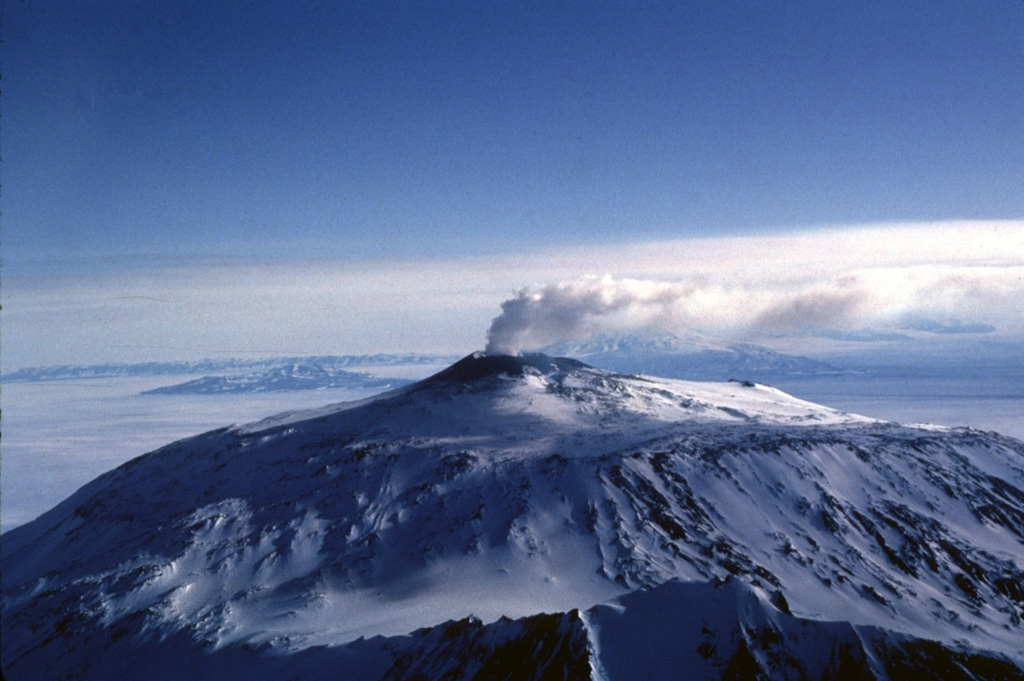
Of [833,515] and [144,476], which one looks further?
[144,476]

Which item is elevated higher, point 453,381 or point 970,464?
point 453,381

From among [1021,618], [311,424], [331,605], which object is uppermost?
[311,424]

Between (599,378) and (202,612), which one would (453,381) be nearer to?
(599,378)

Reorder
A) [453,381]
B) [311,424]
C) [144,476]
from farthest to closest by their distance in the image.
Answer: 1. [453,381]
2. [311,424]
3. [144,476]

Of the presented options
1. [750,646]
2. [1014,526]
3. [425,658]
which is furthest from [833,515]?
[425,658]

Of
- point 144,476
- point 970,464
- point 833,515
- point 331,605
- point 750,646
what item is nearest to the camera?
point 750,646

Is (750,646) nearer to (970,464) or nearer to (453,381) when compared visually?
(970,464)

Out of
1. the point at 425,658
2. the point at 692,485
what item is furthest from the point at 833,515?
the point at 425,658
